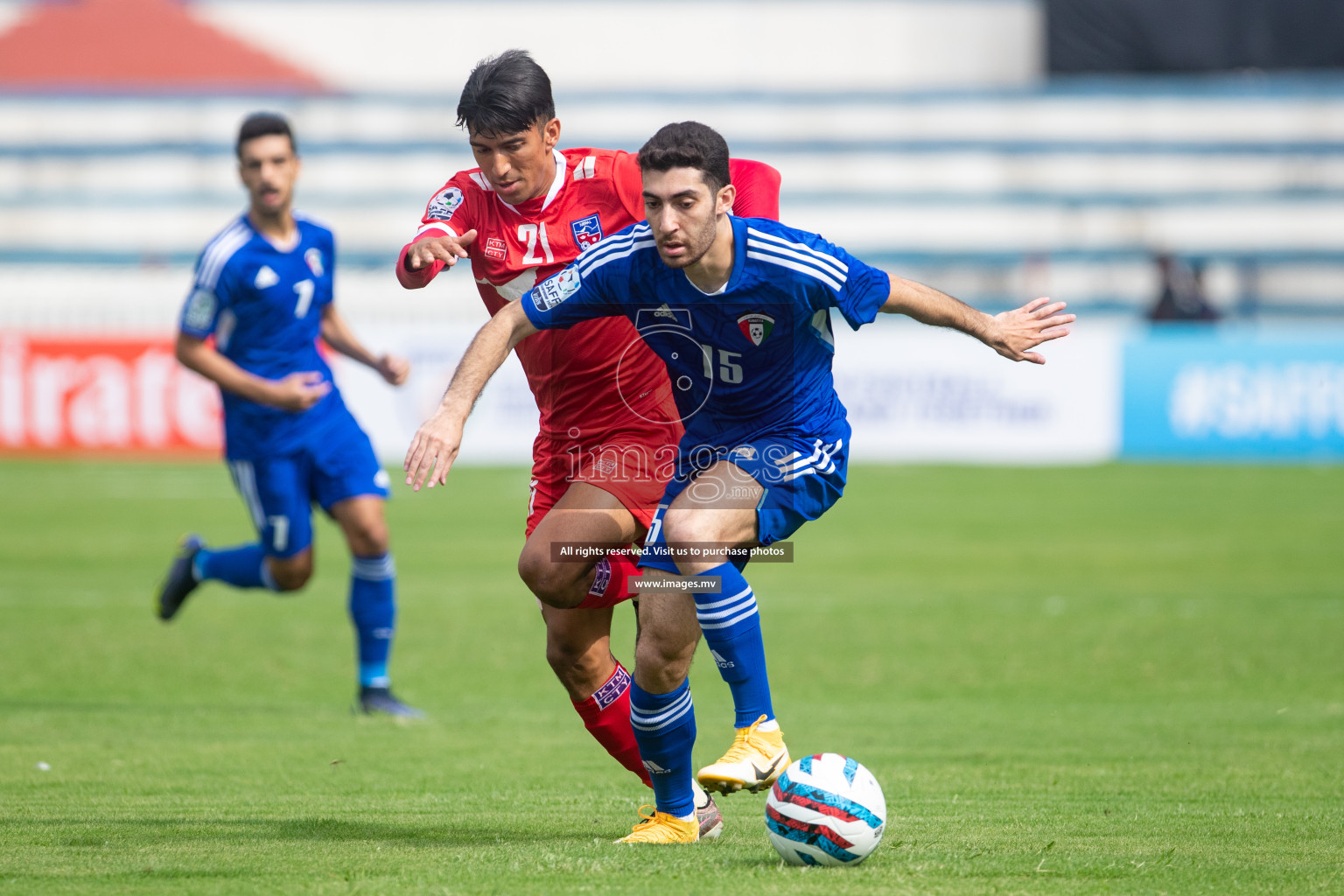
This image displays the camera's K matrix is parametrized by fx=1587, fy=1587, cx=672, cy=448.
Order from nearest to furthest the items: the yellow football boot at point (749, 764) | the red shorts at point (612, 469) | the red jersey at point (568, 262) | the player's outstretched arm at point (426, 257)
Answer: the yellow football boot at point (749, 764), the player's outstretched arm at point (426, 257), the red shorts at point (612, 469), the red jersey at point (568, 262)

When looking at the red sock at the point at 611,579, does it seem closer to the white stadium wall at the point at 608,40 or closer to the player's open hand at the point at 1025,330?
the player's open hand at the point at 1025,330

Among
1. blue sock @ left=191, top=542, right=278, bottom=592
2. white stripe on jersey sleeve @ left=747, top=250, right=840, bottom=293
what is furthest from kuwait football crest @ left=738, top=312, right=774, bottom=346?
blue sock @ left=191, top=542, right=278, bottom=592

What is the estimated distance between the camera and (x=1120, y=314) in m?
27.5

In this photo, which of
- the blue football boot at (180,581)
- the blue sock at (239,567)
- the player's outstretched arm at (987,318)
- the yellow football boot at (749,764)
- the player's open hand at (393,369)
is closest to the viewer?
the yellow football boot at (749,764)

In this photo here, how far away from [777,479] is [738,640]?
0.50 m

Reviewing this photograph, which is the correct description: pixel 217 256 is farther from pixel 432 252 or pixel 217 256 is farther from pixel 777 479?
pixel 777 479

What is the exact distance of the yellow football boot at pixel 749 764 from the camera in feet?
14.6

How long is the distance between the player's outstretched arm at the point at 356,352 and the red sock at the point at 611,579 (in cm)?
291

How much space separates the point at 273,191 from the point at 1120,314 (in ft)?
72.3

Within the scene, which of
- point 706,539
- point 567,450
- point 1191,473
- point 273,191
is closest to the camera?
point 706,539

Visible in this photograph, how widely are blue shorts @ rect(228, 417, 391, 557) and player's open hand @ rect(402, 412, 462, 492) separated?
3.34 metres

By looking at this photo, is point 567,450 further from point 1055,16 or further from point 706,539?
point 1055,16

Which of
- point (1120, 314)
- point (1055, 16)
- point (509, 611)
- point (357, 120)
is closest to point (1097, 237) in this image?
point (1120, 314)

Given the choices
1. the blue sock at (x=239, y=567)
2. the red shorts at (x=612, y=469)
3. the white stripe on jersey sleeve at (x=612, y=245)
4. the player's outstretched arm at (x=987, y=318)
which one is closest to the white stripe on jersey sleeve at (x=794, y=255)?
the player's outstretched arm at (x=987, y=318)
